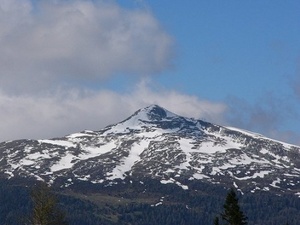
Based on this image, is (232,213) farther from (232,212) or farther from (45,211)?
(45,211)

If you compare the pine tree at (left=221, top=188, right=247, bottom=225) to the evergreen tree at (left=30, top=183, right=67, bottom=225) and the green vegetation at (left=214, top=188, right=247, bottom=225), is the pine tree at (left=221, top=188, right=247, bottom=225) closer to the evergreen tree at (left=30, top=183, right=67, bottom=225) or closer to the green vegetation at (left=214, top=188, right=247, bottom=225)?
the green vegetation at (left=214, top=188, right=247, bottom=225)

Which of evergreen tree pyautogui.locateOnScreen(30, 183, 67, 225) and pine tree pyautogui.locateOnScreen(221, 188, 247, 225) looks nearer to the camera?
evergreen tree pyautogui.locateOnScreen(30, 183, 67, 225)

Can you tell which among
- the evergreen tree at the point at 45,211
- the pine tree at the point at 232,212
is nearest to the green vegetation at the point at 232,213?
the pine tree at the point at 232,212

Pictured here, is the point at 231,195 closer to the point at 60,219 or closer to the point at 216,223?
the point at 216,223

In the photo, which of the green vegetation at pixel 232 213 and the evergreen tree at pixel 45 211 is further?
the green vegetation at pixel 232 213

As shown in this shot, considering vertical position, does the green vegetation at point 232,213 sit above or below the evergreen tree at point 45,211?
above

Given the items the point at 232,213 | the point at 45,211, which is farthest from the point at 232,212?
the point at 45,211

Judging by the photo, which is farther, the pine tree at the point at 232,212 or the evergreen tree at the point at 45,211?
the pine tree at the point at 232,212

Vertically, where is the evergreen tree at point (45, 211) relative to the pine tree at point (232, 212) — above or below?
below

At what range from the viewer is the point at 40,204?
58.3 metres

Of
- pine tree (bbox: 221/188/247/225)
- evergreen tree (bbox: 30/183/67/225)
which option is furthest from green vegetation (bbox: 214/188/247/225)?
evergreen tree (bbox: 30/183/67/225)

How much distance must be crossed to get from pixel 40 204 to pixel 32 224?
1766 mm

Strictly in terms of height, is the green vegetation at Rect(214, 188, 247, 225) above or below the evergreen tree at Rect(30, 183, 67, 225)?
above

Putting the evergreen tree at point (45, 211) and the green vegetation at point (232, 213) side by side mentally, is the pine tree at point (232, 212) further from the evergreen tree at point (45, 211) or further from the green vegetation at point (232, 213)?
the evergreen tree at point (45, 211)
